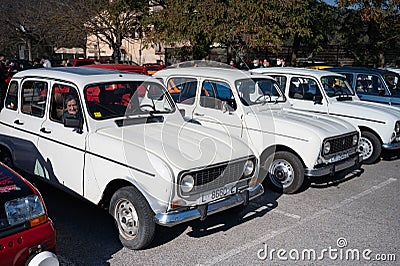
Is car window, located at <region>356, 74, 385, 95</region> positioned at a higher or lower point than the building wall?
lower

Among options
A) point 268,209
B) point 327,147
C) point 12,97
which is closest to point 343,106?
point 327,147

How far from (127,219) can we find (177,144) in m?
0.98

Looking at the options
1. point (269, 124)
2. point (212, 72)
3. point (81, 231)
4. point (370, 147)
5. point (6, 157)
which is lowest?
point (81, 231)

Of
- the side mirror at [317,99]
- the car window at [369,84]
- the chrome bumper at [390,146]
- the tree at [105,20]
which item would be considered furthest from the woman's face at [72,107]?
the tree at [105,20]

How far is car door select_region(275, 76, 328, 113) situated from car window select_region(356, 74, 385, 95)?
2334 mm

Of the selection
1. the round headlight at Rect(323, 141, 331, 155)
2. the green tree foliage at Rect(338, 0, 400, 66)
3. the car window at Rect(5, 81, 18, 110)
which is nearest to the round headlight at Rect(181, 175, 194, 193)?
the round headlight at Rect(323, 141, 331, 155)

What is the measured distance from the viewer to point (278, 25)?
16203 mm

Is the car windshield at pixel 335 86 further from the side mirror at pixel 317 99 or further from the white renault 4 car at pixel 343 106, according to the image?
the side mirror at pixel 317 99

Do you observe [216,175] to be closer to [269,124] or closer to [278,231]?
[278,231]

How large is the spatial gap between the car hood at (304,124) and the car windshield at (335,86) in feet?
5.74

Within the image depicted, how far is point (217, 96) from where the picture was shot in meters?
6.90

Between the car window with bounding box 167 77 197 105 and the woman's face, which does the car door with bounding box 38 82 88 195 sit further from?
the car window with bounding box 167 77 197 105

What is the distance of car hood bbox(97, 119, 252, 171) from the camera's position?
4.09 metres

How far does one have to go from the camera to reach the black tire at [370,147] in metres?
8.03
